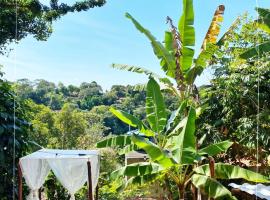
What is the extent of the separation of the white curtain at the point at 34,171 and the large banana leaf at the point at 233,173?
211 centimetres

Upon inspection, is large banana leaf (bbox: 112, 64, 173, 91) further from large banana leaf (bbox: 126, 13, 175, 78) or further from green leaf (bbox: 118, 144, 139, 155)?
green leaf (bbox: 118, 144, 139, 155)

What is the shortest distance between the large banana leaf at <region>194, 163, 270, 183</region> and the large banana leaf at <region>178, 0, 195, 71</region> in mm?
1634

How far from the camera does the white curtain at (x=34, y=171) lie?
5664mm

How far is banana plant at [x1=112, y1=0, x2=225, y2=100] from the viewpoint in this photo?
608 cm

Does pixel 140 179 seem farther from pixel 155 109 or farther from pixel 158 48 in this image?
pixel 158 48

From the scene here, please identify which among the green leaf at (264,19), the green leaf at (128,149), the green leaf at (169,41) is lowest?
the green leaf at (128,149)

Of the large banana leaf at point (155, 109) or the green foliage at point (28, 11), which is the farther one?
the green foliage at point (28, 11)

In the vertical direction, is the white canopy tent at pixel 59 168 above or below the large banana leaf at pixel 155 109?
below

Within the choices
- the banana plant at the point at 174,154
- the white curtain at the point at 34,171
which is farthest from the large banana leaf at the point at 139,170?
the white curtain at the point at 34,171

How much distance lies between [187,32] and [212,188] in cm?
230

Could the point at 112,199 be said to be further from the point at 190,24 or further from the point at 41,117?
the point at 41,117

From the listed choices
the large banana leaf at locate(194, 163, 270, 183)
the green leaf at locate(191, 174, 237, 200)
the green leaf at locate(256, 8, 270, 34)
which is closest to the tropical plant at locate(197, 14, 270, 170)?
the green leaf at locate(256, 8, 270, 34)

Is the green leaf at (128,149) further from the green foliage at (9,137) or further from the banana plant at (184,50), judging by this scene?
the green foliage at (9,137)

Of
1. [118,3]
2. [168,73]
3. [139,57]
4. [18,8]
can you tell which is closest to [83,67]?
[139,57]
